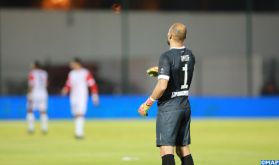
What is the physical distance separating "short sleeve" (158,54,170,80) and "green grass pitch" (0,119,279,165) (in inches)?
179

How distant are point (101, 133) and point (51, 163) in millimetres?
8298

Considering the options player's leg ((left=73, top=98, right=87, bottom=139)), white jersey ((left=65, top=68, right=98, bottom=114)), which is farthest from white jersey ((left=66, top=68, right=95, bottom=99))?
player's leg ((left=73, top=98, right=87, bottom=139))

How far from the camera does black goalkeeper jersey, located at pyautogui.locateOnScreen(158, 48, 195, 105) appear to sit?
10238 millimetres

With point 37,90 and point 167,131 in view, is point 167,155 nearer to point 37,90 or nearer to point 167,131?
point 167,131

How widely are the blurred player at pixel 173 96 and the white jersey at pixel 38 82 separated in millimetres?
13214

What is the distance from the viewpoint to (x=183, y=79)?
10.4 meters

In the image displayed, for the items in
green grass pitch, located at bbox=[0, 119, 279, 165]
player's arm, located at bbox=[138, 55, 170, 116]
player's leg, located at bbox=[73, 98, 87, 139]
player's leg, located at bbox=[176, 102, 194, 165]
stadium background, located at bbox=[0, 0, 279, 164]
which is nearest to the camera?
player's arm, located at bbox=[138, 55, 170, 116]

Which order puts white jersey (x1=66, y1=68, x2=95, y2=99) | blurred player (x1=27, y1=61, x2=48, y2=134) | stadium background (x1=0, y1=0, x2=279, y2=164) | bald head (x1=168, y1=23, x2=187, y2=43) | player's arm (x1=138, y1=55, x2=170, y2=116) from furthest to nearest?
stadium background (x1=0, y1=0, x2=279, y2=164) < blurred player (x1=27, y1=61, x2=48, y2=134) < white jersey (x1=66, y1=68, x2=95, y2=99) < bald head (x1=168, y1=23, x2=187, y2=43) < player's arm (x1=138, y1=55, x2=170, y2=116)

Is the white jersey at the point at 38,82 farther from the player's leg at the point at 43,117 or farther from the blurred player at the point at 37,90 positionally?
the player's leg at the point at 43,117

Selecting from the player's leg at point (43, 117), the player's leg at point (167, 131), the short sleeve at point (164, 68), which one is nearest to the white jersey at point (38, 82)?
the player's leg at point (43, 117)

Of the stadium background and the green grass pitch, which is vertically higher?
the stadium background

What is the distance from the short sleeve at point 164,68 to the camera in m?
10.2

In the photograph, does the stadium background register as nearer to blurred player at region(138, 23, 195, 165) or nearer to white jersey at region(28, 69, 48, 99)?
white jersey at region(28, 69, 48, 99)

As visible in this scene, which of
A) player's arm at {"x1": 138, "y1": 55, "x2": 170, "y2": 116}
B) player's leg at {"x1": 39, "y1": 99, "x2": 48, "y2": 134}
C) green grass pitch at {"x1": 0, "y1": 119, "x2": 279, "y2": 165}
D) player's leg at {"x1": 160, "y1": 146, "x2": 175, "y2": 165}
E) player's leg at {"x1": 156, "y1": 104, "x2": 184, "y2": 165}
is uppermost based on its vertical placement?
player's arm at {"x1": 138, "y1": 55, "x2": 170, "y2": 116}
